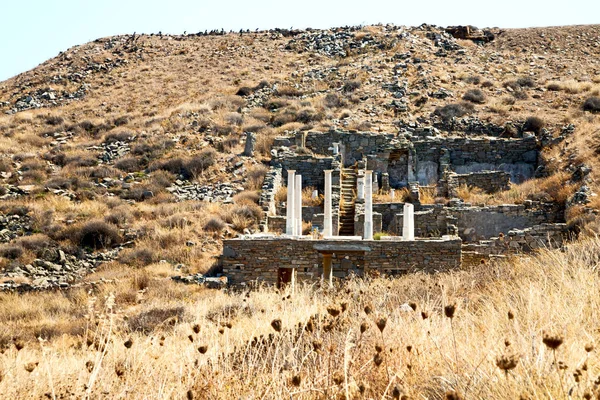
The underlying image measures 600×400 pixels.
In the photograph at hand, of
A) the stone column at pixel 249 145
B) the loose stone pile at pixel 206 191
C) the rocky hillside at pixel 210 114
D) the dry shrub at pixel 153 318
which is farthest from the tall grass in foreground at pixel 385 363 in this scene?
the stone column at pixel 249 145

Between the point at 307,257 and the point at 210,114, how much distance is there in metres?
21.4

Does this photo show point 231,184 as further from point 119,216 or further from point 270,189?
point 119,216

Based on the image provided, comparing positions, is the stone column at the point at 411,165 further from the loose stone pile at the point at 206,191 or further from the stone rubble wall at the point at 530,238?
the stone rubble wall at the point at 530,238

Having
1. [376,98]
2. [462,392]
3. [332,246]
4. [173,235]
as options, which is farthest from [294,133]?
[462,392]

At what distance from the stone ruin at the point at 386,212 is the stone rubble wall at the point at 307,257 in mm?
23

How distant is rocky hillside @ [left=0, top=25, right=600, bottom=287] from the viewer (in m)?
20.7

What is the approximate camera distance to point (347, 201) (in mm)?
24266

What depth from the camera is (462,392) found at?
3.66 m

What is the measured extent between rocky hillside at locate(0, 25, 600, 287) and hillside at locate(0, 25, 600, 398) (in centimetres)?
13

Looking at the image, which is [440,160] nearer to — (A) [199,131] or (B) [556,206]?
(B) [556,206]

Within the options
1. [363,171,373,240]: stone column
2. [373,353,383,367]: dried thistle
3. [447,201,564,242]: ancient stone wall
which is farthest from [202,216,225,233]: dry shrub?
[373,353,383,367]: dried thistle

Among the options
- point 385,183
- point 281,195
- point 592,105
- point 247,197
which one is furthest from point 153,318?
point 592,105

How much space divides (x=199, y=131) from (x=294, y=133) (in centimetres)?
496

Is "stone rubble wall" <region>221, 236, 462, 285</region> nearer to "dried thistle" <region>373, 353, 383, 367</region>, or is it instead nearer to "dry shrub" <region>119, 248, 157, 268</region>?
"dry shrub" <region>119, 248, 157, 268</region>
